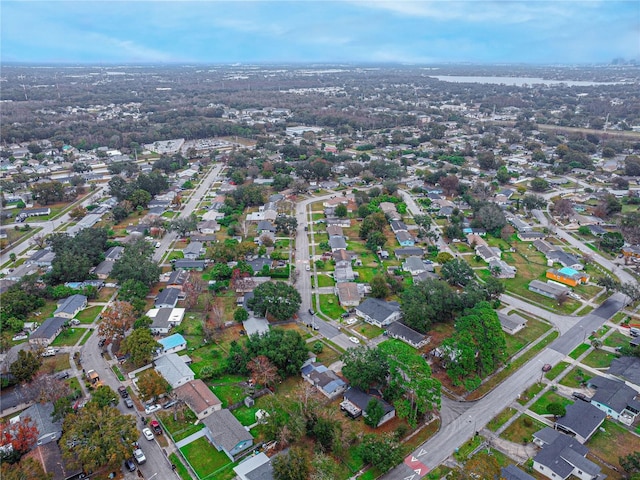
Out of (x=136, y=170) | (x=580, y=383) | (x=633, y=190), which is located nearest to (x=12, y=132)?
(x=136, y=170)

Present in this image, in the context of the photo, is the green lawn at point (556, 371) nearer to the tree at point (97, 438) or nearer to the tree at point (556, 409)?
the tree at point (556, 409)

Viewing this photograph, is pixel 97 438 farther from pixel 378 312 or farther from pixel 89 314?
pixel 378 312

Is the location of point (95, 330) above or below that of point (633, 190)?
below

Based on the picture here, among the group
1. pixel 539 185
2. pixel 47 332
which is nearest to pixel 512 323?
pixel 47 332

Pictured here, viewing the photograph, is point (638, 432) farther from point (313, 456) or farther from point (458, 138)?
point (458, 138)

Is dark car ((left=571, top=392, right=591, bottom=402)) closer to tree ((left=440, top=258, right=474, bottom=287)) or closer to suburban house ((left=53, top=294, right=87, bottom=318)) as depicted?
tree ((left=440, top=258, right=474, bottom=287))

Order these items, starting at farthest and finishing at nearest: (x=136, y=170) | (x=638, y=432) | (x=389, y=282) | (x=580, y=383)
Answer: (x=136, y=170) → (x=389, y=282) → (x=580, y=383) → (x=638, y=432)
